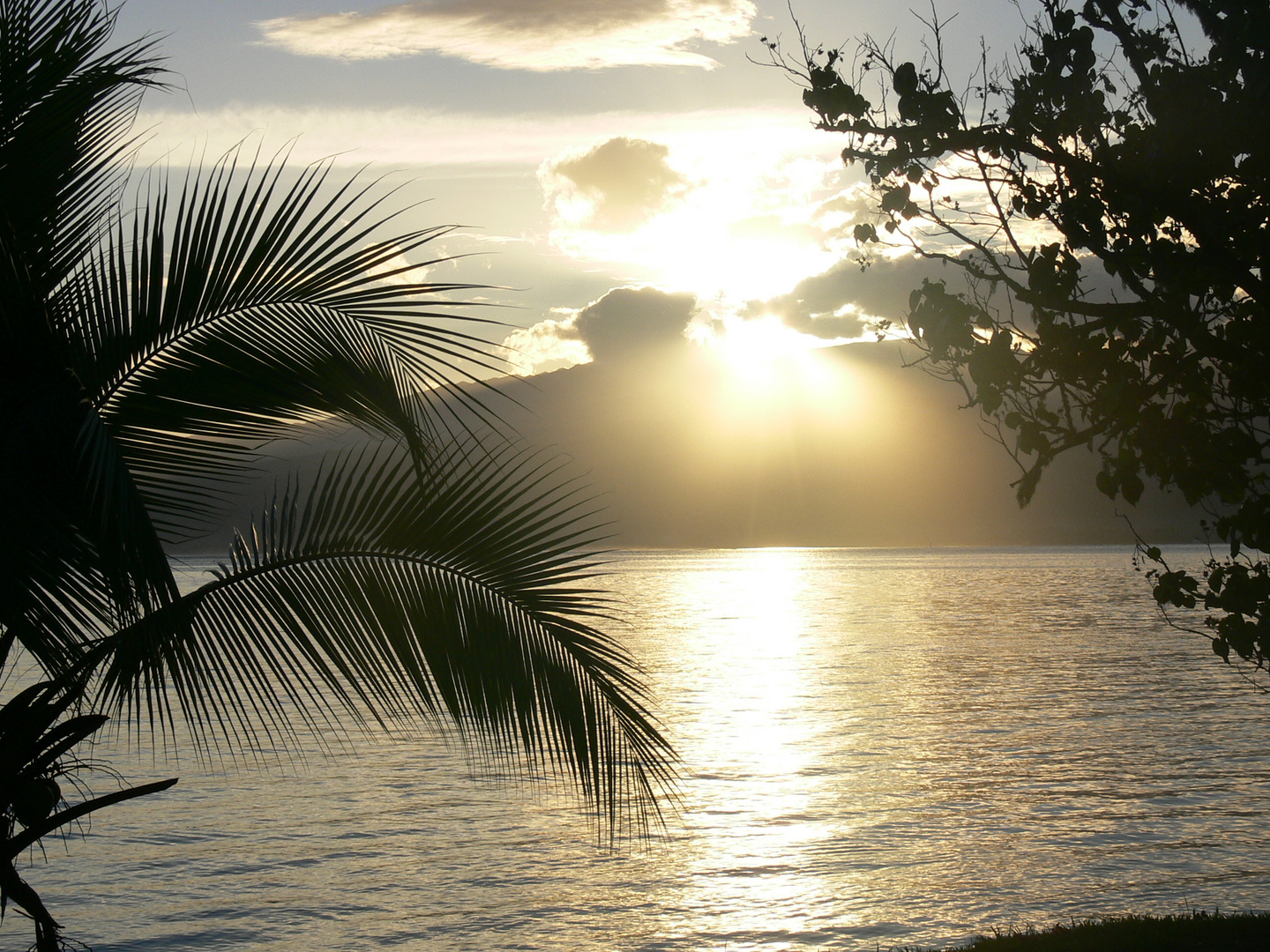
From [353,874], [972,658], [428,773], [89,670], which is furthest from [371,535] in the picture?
[972,658]

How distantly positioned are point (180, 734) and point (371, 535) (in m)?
22.8

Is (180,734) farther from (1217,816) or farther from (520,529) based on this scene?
(520,529)

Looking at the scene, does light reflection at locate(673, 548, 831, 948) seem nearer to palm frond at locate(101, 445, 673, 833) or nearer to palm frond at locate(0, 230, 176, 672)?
palm frond at locate(101, 445, 673, 833)

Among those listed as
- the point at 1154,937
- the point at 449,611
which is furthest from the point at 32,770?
the point at 1154,937

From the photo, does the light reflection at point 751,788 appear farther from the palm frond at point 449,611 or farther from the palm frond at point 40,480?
the palm frond at point 40,480

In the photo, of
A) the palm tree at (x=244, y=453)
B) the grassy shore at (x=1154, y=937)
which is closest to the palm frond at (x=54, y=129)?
the palm tree at (x=244, y=453)

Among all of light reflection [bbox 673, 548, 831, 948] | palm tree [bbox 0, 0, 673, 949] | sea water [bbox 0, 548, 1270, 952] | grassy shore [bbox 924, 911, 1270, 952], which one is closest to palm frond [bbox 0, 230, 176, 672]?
palm tree [bbox 0, 0, 673, 949]

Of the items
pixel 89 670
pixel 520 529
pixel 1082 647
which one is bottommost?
pixel 1082 647

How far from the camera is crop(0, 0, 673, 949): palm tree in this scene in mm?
3943

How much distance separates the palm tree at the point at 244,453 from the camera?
394 centimetres

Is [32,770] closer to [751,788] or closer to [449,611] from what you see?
[449,611]

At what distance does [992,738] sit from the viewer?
69.9 feet

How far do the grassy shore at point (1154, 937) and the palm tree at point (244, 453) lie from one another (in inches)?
166

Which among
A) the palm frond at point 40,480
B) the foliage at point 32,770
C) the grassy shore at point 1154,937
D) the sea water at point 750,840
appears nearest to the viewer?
the palm frond at point 40,480
